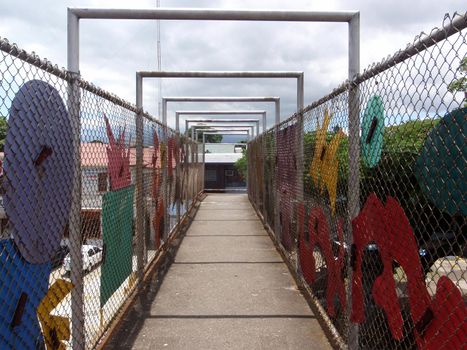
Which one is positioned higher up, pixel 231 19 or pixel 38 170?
pixel 231 19

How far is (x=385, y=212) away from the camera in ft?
8.95

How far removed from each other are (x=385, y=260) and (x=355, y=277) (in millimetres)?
584

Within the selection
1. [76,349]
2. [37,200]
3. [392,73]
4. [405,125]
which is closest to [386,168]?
[405,125]

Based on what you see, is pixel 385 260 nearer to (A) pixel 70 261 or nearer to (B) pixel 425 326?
(B) pixel 425 326

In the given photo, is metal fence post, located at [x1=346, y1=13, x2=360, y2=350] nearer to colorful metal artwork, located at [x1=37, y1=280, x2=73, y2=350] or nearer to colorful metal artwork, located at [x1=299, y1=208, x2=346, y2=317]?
colorful metal artwork, located at [x1=299, y1=208, x2=346, y2=317]

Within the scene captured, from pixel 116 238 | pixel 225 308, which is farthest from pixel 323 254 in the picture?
pixel 116 238

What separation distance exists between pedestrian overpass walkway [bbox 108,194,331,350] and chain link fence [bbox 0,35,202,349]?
1.18 ft

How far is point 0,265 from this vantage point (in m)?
2.18

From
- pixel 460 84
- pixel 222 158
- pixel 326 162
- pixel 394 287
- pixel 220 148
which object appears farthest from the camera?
pixel 220 148

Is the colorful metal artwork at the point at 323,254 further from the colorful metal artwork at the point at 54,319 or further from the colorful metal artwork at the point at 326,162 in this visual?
the colorful metal artwork at the point at 54,319

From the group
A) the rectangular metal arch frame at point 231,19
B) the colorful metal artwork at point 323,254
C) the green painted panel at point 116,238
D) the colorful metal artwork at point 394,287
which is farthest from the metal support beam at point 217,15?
the colorful metal artwork at point 394,287

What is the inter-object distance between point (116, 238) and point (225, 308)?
1.30m

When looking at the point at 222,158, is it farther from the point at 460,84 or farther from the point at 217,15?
the point at 460,84

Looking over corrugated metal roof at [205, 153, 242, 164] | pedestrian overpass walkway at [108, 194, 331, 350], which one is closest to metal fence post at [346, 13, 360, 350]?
pedestrian overpass walkway at [108, 194, 331, 350]
